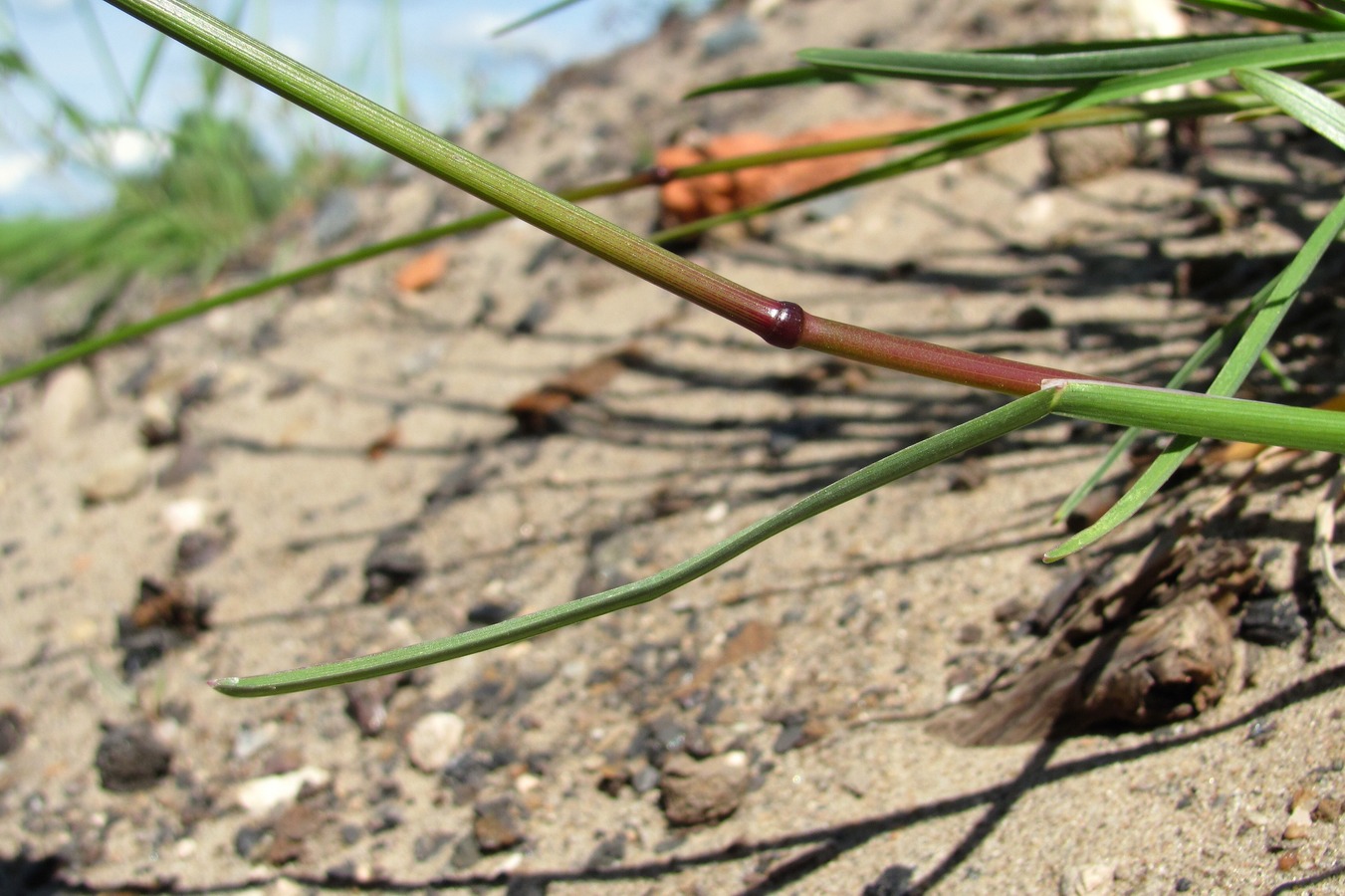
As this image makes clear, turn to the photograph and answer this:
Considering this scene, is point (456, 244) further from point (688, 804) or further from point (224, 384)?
point (688, 804)

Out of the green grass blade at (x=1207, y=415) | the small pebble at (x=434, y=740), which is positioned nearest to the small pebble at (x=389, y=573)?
the small pebble at (x=434, y=740)

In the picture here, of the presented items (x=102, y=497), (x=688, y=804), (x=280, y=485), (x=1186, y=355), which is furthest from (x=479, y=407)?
(x=1186, y=355)

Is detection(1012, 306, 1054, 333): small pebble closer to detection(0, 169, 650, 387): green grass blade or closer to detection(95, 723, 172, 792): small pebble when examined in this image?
detection(0, 169, 650, 387): green grass blade

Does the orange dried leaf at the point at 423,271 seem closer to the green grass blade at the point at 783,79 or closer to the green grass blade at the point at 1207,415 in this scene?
the green grass blade at the point at 783,79

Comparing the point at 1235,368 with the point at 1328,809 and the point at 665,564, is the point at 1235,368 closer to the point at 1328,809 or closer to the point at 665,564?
the point at 1328,809

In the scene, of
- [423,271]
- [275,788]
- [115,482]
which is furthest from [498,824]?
[423,271]
